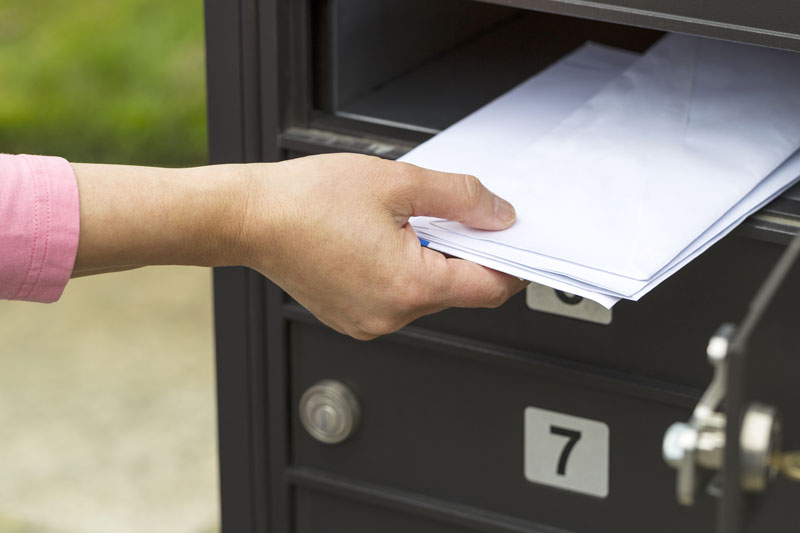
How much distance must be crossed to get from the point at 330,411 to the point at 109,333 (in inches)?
66.4

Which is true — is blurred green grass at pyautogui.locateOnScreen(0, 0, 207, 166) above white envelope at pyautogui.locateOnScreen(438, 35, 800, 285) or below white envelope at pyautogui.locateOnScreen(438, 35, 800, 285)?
below

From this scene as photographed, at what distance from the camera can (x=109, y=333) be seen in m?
2.58

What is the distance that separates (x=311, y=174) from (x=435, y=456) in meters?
0.30

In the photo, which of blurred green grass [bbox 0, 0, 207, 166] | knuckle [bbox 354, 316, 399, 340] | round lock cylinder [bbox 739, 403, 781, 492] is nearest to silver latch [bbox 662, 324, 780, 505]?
round lock cylinder [bbox 739, 403, 781, 492]

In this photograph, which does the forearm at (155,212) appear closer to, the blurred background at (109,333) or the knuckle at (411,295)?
the knuckle at (411,295)

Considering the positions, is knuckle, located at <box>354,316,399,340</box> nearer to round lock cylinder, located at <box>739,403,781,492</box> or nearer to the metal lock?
the metal lock

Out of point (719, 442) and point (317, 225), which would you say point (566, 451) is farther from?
point (719, 442)

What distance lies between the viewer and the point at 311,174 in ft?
2.62

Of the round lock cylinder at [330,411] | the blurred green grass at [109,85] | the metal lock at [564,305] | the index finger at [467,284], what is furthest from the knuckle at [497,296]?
the blurred green grass at [109,85]

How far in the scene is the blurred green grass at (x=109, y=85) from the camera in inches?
121

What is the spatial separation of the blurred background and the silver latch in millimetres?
1664

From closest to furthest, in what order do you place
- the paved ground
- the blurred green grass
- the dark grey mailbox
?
the dark grey mailbox
the paved ground
the blurred green grass

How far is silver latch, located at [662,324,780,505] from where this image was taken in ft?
1.55

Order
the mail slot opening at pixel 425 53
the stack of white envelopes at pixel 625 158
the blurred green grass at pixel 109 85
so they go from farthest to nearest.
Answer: the blurred green grass at pixel 109 85
the mail slot opening at pixel 425 53
the stack of white envelopes at pixel 625 158
